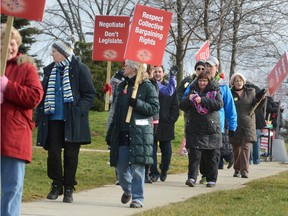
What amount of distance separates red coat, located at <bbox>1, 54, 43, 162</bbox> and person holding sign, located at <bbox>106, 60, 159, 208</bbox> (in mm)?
2894

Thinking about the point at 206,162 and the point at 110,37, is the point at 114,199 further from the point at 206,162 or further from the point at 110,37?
the point at 110,37

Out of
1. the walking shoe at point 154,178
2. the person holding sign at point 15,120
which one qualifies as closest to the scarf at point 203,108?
the walking shoe at point 154,178

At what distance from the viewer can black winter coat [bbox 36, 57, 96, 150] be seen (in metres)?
9.49

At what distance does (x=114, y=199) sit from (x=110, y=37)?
3540 millimetres

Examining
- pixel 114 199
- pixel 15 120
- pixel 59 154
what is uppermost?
pixel 15 120

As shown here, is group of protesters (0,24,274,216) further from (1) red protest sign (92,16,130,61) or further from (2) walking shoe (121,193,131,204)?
(1) red protest sign (92,16,130,61)

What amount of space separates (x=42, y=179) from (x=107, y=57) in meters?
2.16

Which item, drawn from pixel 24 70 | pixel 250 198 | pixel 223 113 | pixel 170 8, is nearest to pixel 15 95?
pixel 24 70

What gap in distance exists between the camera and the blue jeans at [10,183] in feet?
21.0

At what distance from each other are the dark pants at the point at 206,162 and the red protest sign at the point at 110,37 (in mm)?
1906

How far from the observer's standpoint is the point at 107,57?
1299 centimetres

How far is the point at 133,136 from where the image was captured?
365 inches

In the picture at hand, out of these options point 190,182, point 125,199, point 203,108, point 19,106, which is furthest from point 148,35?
point 19,106

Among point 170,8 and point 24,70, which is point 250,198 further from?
point 170,8
